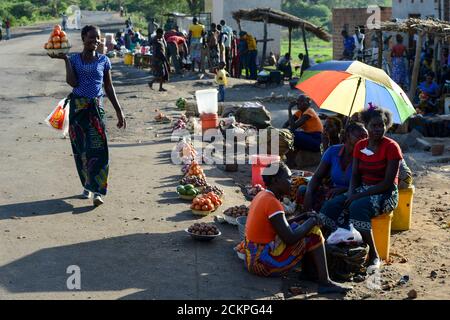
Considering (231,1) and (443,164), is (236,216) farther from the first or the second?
(231,1)

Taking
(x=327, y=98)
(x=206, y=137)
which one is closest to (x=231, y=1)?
(x=206, y=137)

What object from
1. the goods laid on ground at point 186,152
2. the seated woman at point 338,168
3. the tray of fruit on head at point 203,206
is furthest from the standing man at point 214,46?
the seated woman at point 338,168

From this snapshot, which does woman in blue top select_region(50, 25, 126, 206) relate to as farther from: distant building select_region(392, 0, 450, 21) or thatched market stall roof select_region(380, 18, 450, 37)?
distant building select_region(392, 0, 450, 21)

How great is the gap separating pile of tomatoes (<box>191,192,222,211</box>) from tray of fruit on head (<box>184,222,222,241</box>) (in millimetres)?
788

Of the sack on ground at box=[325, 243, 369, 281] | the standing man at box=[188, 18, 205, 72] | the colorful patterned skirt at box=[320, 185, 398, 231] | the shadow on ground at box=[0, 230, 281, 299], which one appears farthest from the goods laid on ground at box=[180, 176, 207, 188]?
the standing man at box=[188, 18, 205, 72]

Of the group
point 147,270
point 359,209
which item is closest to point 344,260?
point 359,209

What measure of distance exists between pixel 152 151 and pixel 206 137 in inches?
42.5

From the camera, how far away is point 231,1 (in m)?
30.3

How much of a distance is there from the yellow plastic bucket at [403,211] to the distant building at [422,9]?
13.8 metres

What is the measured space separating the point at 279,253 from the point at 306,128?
15.2 feet

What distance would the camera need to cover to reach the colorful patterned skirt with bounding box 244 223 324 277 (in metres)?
5.59

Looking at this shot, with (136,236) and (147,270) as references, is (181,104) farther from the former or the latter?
(147,270)

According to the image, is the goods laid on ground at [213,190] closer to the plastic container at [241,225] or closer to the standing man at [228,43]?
the plastic container at [241,225]
